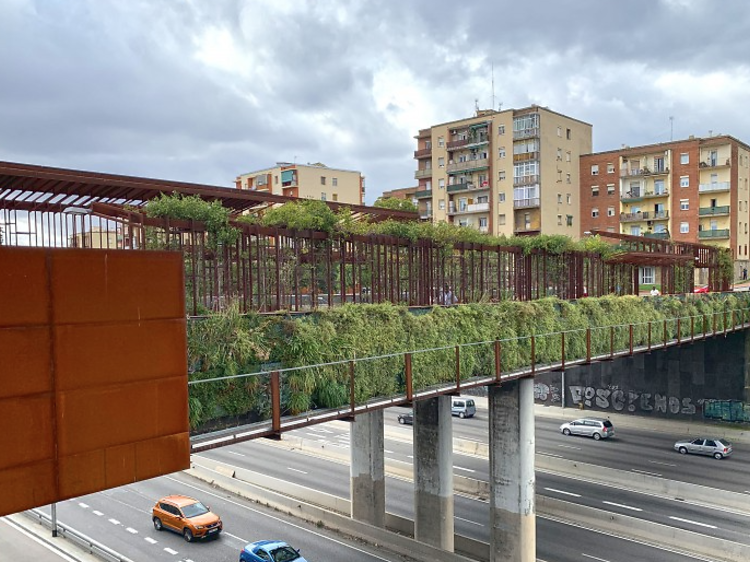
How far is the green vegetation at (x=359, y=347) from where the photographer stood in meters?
12.3

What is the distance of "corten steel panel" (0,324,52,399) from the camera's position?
6.84m

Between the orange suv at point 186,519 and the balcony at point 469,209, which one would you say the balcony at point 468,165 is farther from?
the orange suv at point 186,519

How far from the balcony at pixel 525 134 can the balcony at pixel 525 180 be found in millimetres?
3595

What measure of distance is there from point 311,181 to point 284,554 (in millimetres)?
53381

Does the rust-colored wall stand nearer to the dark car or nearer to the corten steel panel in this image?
the corten steel panel

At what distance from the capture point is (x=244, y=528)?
2528 cm

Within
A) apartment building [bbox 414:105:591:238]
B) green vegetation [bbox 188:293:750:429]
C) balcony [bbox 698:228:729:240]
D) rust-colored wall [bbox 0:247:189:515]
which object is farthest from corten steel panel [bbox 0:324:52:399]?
balcony [bbox 698:228:729:240]

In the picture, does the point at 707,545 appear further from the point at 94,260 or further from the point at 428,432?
the point at 94,260

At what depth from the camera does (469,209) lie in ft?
200

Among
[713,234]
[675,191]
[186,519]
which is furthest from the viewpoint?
[675,191]

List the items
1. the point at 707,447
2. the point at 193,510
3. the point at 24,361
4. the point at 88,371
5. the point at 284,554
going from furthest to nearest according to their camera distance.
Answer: the point at 707,447 → the point at 193,510 → the point at 284,554 → the point at 88,371 → the point at 24,361

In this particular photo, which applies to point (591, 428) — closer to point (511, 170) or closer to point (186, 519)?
point (186, 519)

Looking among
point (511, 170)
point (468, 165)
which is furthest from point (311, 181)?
point (511, 170)

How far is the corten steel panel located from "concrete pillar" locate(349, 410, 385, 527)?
18377 millimetres
